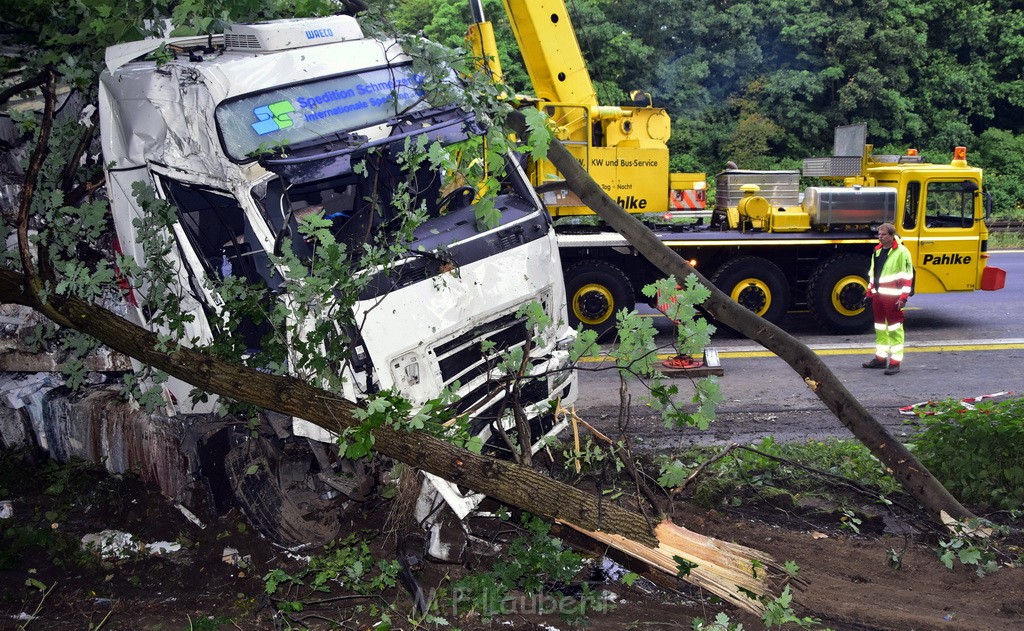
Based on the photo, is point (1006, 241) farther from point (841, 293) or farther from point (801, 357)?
point (801, 357)

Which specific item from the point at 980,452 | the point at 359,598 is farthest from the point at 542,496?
the point at 980,452

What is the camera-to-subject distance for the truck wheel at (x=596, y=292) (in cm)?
1005

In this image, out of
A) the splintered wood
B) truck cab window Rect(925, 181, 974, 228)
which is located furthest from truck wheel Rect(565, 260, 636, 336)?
the splintered wood

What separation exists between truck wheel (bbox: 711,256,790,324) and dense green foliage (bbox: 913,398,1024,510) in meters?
4.55

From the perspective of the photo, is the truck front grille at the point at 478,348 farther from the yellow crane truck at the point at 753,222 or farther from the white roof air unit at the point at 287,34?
the yellow crane truck at the point at 753,222

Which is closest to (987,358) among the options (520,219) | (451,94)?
(520,219)

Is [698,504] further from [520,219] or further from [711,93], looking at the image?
[711,93]

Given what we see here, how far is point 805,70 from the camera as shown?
847 inches

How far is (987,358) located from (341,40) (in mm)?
7321

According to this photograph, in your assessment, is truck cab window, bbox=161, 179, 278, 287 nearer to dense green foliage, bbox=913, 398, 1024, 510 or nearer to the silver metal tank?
dense green foliage, bbox=913, 398, 1024, 510

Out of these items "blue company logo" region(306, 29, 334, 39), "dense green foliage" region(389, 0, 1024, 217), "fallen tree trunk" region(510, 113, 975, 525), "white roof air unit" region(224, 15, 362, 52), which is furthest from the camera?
"dense green foliage" region(389, 0, 1024, 217)

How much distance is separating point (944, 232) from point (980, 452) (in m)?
5.76

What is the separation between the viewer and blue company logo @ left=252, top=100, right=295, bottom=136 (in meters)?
4.88

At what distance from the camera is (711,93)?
72.7ft
